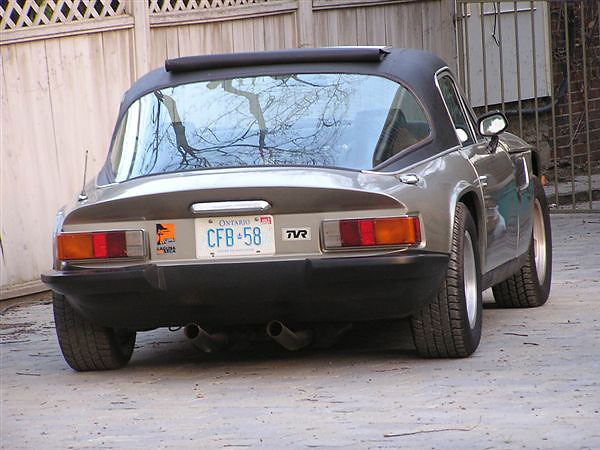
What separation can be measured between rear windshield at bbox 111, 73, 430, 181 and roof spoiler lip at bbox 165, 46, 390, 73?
0.30 ft

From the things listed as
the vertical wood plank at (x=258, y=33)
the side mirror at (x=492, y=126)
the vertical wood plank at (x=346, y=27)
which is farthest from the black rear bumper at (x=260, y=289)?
the vertical wood plank at (x=346, y=27)

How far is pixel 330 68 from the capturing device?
24.3 ft

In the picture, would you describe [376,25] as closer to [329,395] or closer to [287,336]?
[287,336]

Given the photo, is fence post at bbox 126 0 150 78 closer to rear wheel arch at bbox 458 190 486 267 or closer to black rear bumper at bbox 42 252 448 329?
rear wheel arch at bbox 458 190 486 267

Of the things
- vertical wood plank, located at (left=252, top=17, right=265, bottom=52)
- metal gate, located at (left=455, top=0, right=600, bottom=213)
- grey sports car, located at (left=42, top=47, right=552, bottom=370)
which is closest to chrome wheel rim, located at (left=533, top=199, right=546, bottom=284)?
grey sports car, located at (left=42, top=47, right=552, bottom=370)

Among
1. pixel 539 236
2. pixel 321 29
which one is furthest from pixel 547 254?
pixel 321 29

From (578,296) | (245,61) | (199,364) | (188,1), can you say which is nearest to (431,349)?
(199,364)

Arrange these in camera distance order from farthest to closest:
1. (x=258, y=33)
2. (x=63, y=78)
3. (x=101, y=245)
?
(x=258, y=33), (x=63, y=78), (x=101, y=245)

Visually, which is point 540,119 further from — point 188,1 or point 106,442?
point 106,442

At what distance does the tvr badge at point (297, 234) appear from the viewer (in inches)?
256

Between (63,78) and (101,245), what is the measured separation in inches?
188

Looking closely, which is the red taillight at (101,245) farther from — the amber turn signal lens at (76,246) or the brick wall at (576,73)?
the brick wall at (576,73)

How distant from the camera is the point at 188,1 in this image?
41.9ft

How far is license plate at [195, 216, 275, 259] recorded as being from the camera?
21.5 ft
